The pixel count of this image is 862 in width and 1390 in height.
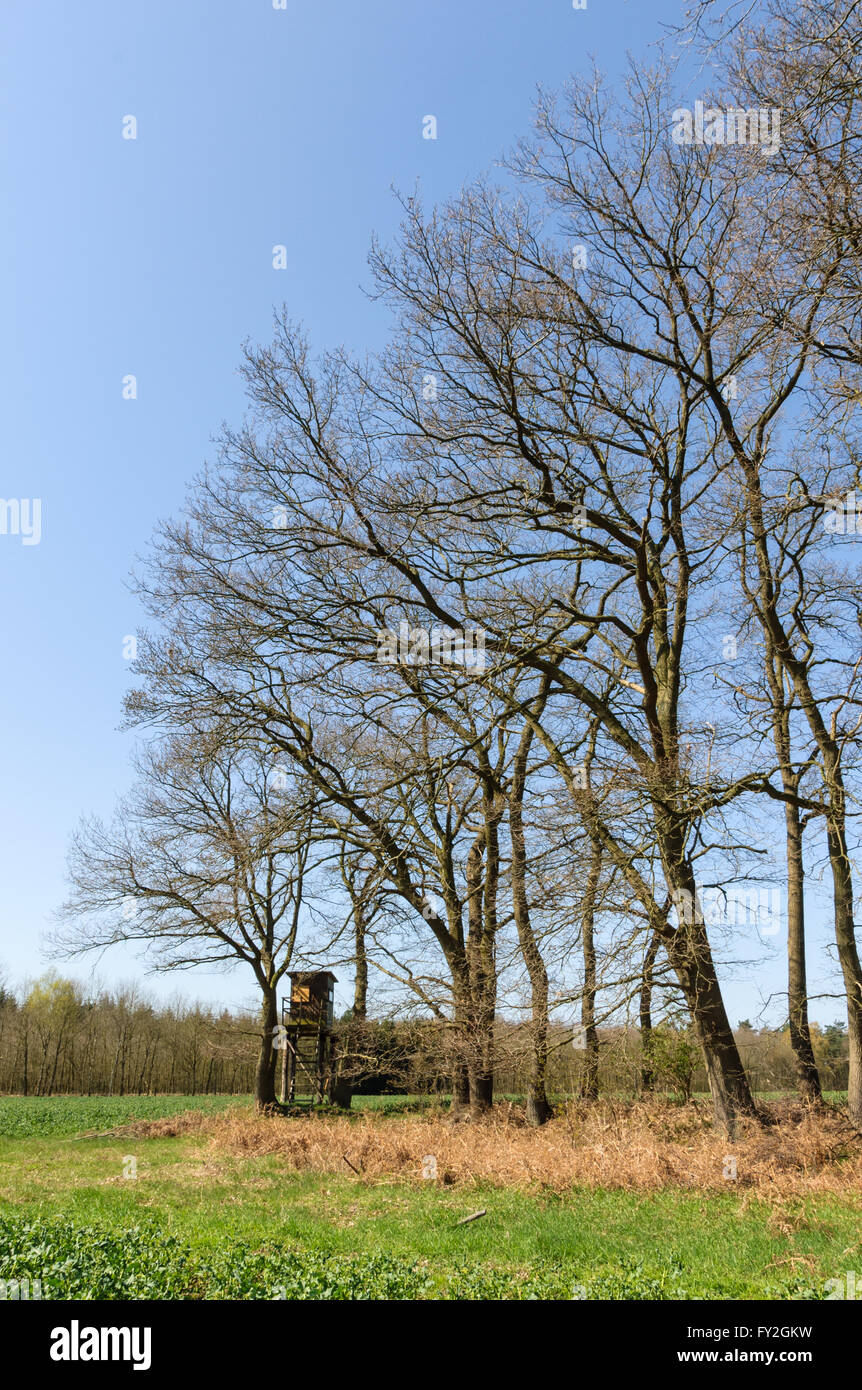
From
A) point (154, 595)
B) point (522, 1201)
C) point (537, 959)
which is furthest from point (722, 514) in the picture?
point (522, 1201)

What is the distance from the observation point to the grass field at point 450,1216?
6.84 metres

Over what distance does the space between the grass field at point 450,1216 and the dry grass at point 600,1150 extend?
4cm

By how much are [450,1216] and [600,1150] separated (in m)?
2.59

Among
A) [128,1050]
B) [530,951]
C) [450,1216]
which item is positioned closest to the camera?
[450,1216]

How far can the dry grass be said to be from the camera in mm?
10625

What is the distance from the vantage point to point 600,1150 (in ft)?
39.4

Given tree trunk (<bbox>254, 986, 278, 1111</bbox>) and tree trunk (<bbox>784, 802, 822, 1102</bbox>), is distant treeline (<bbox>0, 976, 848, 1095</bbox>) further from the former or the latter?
tree trunk (<bbox>784, 802, 822, 1102</bbox>)

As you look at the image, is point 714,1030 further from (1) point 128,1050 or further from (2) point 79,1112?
(1) point 128,1050

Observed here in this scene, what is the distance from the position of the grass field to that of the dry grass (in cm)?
4

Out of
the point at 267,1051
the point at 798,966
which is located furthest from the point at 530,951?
the point at 267,1051

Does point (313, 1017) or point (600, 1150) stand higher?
point (600, 1150)

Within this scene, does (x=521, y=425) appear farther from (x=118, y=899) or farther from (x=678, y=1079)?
(x=118, y=899)

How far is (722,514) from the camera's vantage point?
13.4 meters
